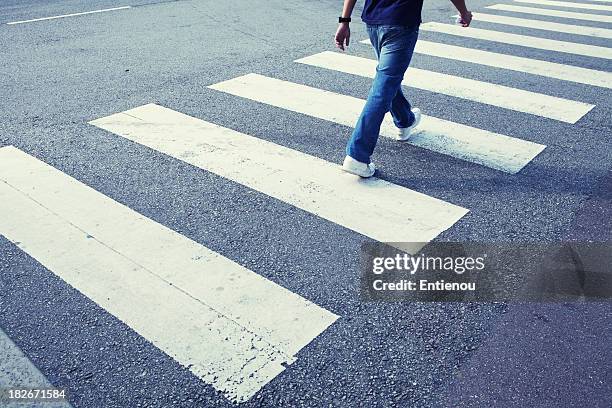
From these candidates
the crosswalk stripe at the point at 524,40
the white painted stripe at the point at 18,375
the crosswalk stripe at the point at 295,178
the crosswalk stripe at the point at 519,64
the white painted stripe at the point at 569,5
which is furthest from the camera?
the white painted stripe at the point at 569,5

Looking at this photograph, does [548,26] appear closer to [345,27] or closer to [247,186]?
[345,27]

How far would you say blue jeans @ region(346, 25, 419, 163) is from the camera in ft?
13.6

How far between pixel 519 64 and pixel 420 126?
269cm

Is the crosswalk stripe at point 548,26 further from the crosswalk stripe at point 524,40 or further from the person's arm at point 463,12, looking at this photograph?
the person's arm at point 463,12

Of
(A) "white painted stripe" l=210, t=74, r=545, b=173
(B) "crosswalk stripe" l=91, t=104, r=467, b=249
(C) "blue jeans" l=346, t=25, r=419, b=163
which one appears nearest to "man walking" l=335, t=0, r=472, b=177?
(C) "blue jeans" l=346, t=25, r=419, b=163

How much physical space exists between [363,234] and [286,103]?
8.59 ft

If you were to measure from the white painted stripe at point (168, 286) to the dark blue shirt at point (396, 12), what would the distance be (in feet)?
6.44

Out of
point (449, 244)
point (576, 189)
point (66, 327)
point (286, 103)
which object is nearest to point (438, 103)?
point (286, 103)

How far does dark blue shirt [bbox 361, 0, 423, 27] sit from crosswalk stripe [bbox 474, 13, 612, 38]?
6131 millimetres

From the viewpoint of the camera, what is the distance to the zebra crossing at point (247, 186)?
9.60ft

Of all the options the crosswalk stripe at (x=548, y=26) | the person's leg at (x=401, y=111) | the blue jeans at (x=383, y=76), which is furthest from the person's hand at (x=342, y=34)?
the crosswalk stripe at (x=548, y=26)

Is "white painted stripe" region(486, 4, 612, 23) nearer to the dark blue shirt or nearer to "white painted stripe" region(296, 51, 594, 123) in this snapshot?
"white painted stripe" region(296, 51, 594, 123)

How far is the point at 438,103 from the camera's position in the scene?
19.8ft

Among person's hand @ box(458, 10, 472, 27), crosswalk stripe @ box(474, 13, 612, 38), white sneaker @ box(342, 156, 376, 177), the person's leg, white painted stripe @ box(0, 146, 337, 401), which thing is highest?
person's hand @ box(458, 10, 472, 27)
